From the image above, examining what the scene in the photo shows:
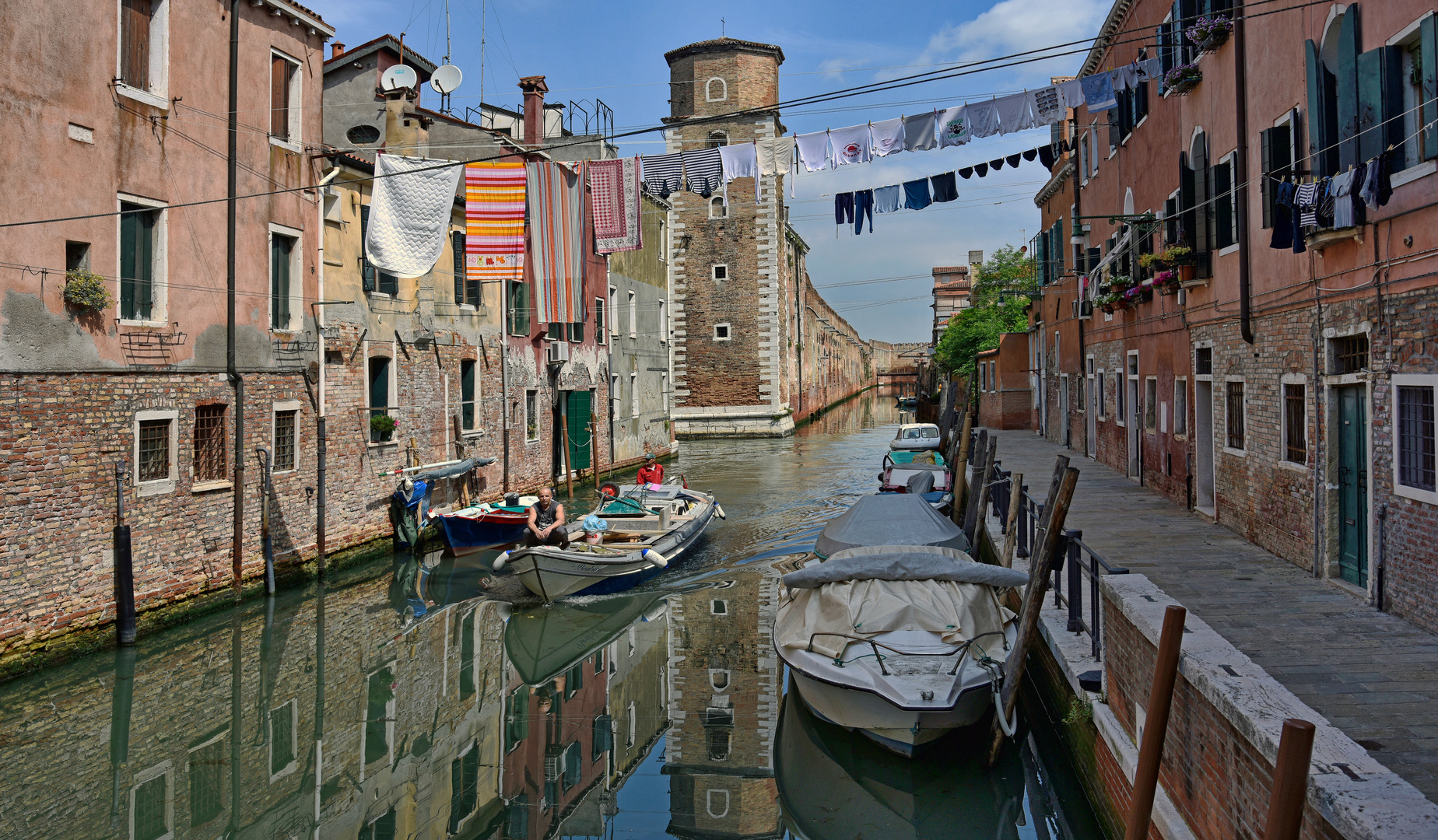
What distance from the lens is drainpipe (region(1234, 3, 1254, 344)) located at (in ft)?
33.7

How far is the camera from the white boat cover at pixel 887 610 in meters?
7.76

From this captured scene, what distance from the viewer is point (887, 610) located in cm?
784

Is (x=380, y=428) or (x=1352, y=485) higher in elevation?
(x=380, y=428)

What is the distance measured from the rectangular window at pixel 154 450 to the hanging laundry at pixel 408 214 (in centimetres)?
414

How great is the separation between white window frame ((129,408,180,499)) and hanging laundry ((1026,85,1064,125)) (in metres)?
11.1

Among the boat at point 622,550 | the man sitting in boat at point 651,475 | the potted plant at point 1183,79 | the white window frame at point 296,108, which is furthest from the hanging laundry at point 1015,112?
the white window frame at point 296,108

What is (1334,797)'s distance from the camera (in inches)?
125

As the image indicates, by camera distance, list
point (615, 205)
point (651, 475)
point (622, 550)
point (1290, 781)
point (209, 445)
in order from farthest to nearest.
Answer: point (615, 205), point (651, 475), point (622, 550), point (209, 445), point (1290, 781)

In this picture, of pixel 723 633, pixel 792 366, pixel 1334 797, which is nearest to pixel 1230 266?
pixel 723 633

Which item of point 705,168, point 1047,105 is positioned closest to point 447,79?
point 705,168

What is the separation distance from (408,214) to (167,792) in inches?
375

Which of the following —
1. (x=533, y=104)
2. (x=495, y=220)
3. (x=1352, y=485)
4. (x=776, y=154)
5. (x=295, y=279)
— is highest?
(x=533, y=104)

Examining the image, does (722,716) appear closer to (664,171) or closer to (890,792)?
(890,792)


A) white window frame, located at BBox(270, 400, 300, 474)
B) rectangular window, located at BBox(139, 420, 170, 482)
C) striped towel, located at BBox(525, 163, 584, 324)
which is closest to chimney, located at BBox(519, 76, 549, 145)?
striped towel, located at BBox(525, 163, 584, 324)
